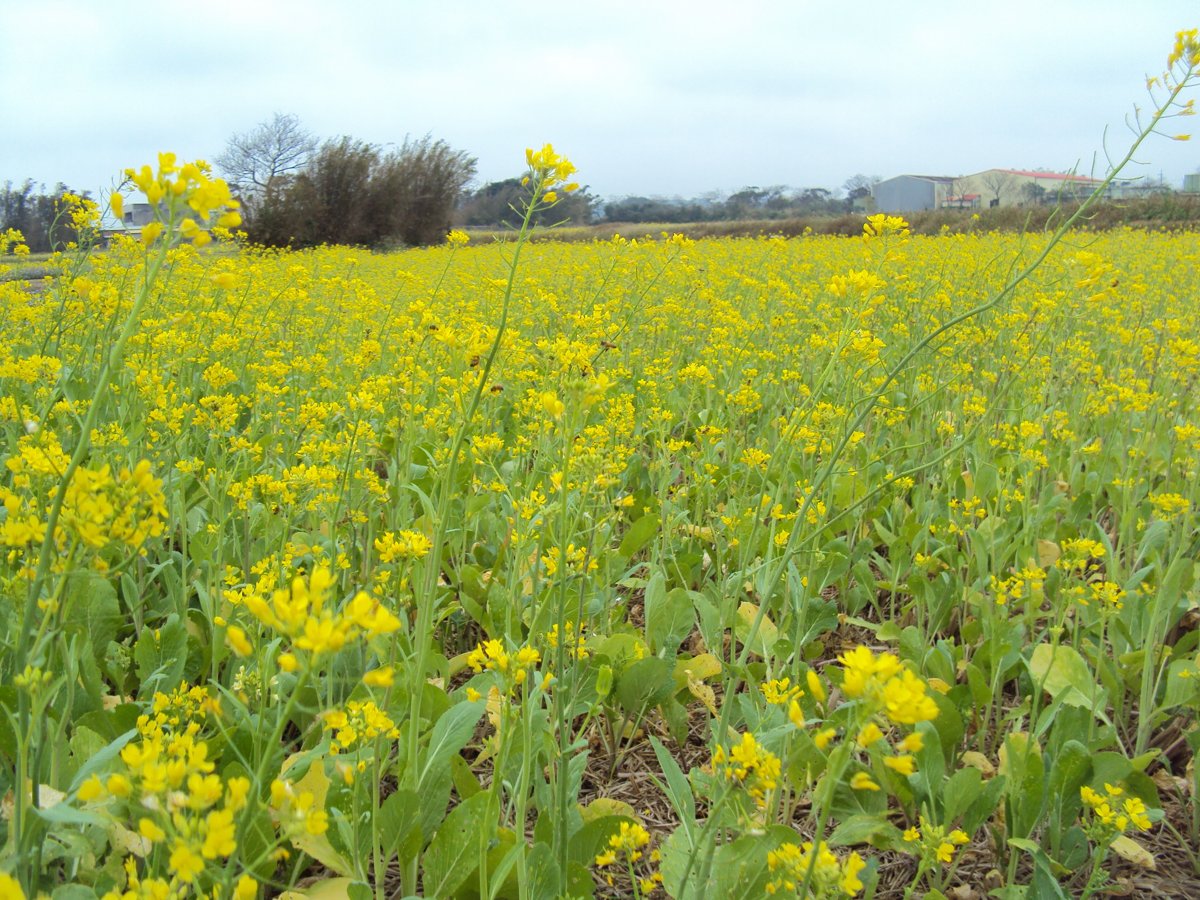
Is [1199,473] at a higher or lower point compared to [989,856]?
higher

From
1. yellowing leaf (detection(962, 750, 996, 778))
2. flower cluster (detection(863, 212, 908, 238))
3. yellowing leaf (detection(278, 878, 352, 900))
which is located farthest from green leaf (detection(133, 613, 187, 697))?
flower cluster (detection(863, 212, 908, 238))

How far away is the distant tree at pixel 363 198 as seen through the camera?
2212 centimetres

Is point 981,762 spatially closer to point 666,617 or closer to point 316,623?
point 666,617

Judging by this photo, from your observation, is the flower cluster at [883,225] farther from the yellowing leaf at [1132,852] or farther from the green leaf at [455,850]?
the green leaf at [455,850]

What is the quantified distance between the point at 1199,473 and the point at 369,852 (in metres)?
2.37

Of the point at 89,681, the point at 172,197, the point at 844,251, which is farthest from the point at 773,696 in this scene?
the point at 844,251

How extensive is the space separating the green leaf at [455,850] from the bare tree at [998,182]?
17.4 meters

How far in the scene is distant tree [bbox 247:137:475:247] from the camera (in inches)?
871

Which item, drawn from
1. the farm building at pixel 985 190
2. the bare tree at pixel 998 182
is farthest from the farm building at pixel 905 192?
the bare tree at pixel 998 182

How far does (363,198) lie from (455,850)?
80.6ft

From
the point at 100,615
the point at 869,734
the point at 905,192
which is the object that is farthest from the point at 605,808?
the point at 905,192

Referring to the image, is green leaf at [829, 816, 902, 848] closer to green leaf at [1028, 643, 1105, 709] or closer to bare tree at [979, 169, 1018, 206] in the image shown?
green leaf at [1028, 643, 1105, 709]

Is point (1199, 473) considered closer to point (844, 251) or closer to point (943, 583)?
point (943, 583)

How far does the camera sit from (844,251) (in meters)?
10.5
